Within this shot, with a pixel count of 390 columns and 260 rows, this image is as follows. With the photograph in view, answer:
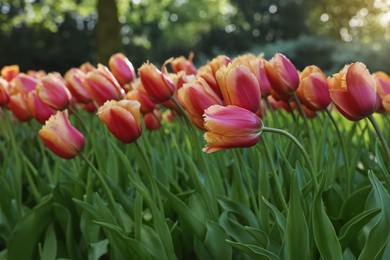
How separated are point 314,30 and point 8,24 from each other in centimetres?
1125

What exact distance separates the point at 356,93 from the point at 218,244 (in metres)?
0.50

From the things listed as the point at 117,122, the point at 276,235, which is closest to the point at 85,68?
the point at 117,122

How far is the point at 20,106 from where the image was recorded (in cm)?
229

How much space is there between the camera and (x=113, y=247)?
4.81 feet

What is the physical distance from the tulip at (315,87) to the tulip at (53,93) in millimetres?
876

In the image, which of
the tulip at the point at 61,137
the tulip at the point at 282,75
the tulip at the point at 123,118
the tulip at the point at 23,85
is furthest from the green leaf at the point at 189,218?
the tulip at the point at 23,85

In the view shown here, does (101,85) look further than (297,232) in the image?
Yes

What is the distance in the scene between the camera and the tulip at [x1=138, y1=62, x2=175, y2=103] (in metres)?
1.62

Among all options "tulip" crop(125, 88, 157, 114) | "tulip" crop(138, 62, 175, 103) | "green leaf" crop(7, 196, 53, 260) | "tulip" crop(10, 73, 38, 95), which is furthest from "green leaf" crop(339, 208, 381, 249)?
"tulip" crop(10, 73, 38, 95)

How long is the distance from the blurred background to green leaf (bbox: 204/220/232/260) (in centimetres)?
1396

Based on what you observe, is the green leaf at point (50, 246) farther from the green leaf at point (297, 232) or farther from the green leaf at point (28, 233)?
the green leaf at point (297, 232)

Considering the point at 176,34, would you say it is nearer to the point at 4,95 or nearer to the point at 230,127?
the point at 4,95

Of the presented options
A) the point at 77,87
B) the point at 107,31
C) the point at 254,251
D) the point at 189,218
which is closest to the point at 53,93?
the point at 77,87

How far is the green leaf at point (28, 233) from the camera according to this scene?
1663 millimetres
